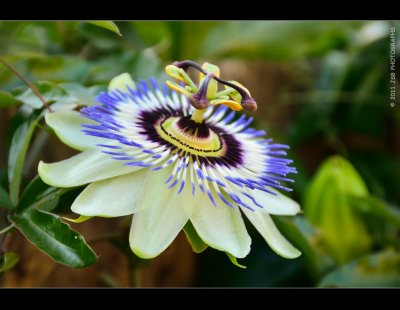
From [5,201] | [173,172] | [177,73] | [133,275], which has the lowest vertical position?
[133,275]

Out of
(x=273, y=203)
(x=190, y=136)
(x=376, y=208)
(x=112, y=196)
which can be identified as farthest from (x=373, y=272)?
(x=112, y=196)

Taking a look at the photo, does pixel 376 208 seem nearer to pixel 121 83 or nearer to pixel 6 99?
pixel 121 83

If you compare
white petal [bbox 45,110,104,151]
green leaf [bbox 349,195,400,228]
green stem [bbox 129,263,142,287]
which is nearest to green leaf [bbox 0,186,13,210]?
white petal [bbox 45,110,104,151]

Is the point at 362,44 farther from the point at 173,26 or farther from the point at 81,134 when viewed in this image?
the point at 81,134
